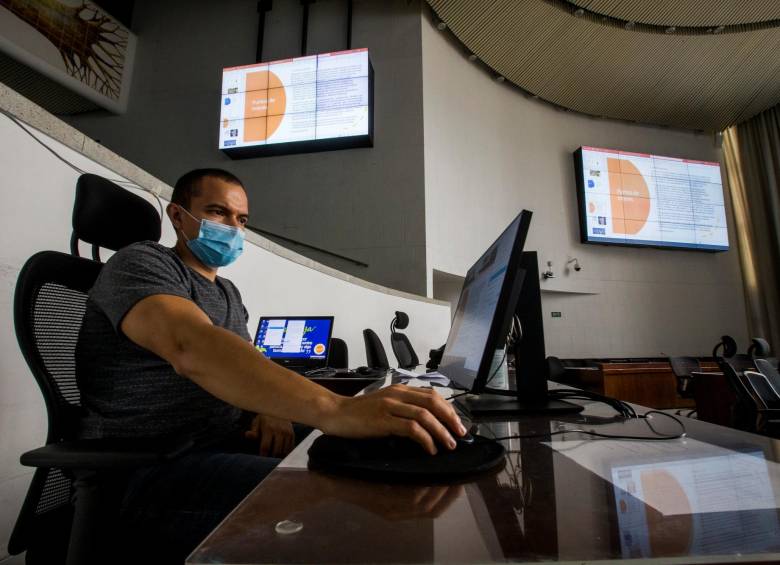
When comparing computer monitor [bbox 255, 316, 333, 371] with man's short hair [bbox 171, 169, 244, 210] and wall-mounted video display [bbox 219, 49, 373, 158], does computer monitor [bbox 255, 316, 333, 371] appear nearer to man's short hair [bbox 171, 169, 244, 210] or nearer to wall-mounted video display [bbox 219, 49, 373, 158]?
man's short hair [bbox 171, 169, 244, 210]

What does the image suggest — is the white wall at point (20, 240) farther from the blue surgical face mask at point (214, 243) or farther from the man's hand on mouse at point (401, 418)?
the man's hand on mouse at point (401, 418)

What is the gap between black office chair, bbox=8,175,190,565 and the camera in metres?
0.56

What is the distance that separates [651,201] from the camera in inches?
245

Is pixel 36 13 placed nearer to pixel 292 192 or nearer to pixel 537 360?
pixel 292 192

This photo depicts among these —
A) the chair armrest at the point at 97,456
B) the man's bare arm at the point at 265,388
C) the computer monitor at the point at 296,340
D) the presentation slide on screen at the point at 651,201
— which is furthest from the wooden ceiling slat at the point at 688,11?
the chair armrest at the point at 97,456

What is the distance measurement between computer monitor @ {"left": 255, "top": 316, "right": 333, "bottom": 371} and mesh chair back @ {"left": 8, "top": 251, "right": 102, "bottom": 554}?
4.19 feet

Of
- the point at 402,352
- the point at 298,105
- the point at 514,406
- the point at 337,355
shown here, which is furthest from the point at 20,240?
the point at 298,105

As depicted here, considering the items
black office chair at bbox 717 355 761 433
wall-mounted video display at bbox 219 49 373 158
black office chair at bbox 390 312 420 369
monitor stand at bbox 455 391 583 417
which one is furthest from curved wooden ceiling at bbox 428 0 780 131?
monitor stand at bbox 455 391 583 417

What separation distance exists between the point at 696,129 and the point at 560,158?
2.77 m

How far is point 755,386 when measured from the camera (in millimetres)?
2277

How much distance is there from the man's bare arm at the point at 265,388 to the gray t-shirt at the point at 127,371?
5 cm

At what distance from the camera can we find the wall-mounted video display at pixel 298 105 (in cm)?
446

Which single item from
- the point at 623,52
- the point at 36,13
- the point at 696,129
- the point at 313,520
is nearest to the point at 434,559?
the point at 313,520

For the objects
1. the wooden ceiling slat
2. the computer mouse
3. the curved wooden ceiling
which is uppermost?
the wooden ceiling slat
